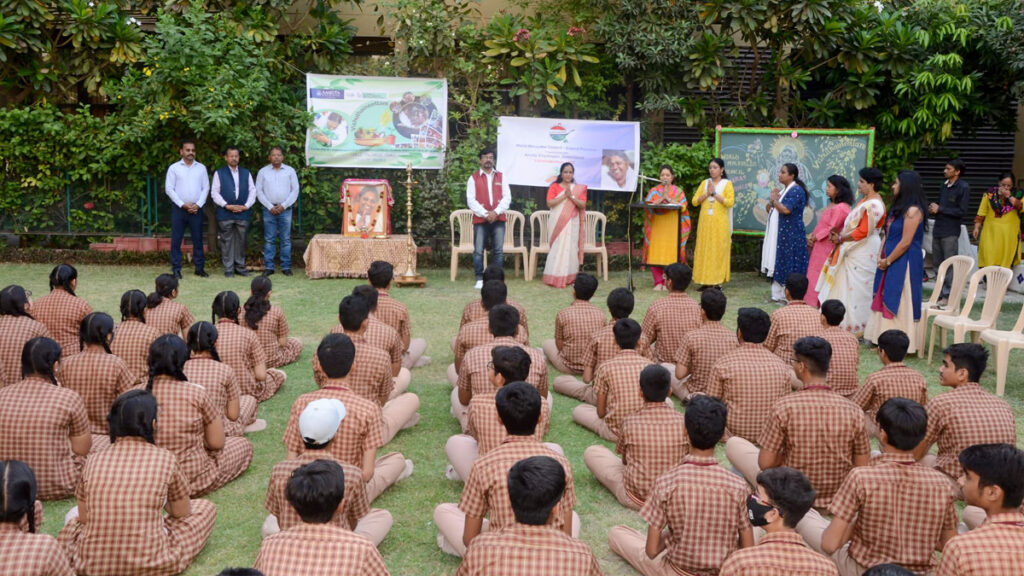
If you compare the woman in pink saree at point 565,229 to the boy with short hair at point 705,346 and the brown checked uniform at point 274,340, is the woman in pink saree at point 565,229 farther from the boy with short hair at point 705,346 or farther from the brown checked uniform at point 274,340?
the boy with short hair at point 705,346

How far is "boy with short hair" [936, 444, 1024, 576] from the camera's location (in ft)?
9.92

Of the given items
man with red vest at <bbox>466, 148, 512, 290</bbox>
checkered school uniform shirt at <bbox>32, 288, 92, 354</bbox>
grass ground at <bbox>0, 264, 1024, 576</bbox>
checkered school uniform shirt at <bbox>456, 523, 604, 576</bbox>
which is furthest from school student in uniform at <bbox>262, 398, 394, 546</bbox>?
man with red vest at <bbox>466, 148, 512, 290</bbox>

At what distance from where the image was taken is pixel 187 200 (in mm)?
11141

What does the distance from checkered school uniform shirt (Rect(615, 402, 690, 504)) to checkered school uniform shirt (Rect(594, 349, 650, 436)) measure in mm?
668

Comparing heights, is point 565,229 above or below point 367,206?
below

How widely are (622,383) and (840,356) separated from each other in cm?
172

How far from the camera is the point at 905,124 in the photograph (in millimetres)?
11781

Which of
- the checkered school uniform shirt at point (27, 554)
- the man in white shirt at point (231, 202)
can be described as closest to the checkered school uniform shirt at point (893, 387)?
the checkered school uniform shirt at point (27, 554)

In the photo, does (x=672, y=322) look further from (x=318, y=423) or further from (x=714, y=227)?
(x=714, y=227)

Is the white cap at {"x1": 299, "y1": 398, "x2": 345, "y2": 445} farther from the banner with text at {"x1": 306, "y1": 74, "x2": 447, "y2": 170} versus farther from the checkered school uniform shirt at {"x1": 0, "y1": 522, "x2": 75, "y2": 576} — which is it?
the banner with text at {"x1": 306, "y1": 74, "x2": 447, "y2": 170}

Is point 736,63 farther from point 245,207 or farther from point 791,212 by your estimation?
point 245,207

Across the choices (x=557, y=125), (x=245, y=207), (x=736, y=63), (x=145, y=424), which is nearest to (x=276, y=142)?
(x=245, y=207)

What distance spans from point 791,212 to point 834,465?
19.7ft

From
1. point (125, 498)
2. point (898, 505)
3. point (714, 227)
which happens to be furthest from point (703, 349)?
point (714, 227)
